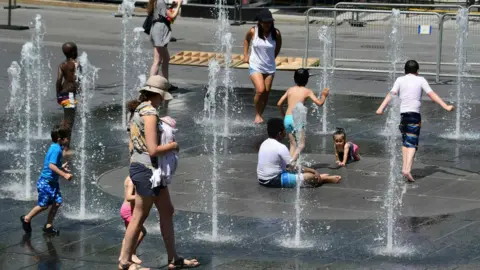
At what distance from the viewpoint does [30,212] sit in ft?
31.3

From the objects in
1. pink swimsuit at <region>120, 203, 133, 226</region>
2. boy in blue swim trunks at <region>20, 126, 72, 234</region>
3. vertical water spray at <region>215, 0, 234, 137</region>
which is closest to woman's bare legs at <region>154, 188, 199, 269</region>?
pink swimsuit at <region>120, 203, 133, 226</region>

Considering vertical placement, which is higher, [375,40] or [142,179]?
[375,40]

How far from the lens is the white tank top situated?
15070 millimetres

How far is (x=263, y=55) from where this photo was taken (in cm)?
1507

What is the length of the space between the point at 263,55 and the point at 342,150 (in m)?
3.01

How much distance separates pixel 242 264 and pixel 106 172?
3.90m

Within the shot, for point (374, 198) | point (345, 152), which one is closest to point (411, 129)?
point (345, 152)

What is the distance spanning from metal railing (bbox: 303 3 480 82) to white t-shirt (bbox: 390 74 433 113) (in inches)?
338

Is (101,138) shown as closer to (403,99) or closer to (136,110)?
(403,99)

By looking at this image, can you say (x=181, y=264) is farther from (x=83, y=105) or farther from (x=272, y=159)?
(x=83, y=105)

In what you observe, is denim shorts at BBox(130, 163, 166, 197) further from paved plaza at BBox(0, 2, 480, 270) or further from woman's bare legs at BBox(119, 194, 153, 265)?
paved plaza at BBox(0, 2, 480, 270)

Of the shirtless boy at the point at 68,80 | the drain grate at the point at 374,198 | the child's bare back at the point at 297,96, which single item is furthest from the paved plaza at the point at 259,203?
the child's bare back at the point at 297,96

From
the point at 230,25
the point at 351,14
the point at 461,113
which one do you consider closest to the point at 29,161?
the point at 461,113

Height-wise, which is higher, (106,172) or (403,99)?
(403,99)
